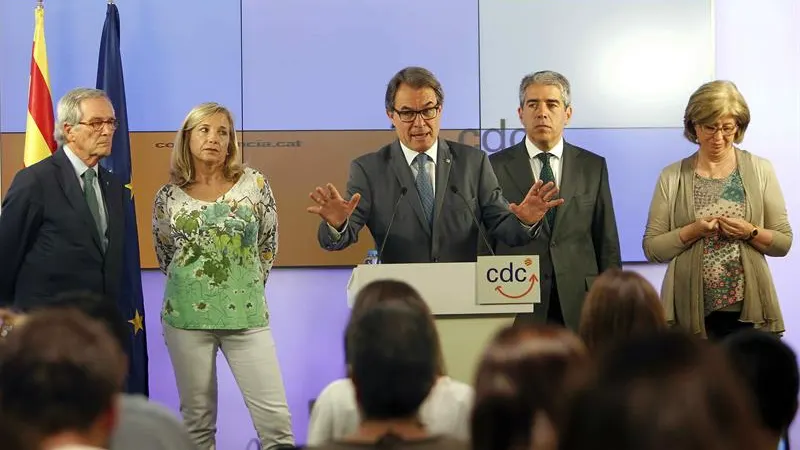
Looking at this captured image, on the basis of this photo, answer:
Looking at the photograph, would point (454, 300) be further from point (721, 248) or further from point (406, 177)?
point (721, 248)

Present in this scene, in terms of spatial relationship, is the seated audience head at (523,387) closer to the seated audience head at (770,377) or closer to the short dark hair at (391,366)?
the short dark hair at (391,366)

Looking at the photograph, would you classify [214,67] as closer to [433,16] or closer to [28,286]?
[433,16]

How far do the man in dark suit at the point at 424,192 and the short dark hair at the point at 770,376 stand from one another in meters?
1.92

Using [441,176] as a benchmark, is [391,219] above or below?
below

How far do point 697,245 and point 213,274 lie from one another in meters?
2.26

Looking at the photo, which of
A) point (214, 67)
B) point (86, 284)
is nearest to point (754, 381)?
point (86, 284)

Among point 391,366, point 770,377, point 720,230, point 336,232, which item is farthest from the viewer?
point 720,230

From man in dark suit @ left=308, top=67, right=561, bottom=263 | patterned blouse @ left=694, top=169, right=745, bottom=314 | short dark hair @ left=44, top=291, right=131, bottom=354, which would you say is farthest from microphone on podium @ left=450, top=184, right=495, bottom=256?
short dark hair @ left=44, top=291, right=131, bottom=354

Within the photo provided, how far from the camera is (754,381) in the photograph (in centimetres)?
244

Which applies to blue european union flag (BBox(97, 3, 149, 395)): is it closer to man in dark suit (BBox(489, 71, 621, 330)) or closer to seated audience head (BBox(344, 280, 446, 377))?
man in dark suit (BBox(489, 71, 621, 330))

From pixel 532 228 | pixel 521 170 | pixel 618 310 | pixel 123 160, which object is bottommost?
pixel 618 310

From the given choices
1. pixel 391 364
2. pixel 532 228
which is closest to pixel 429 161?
pixel 532 228

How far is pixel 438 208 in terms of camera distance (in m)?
4.54

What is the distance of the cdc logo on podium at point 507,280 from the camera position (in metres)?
3.92
